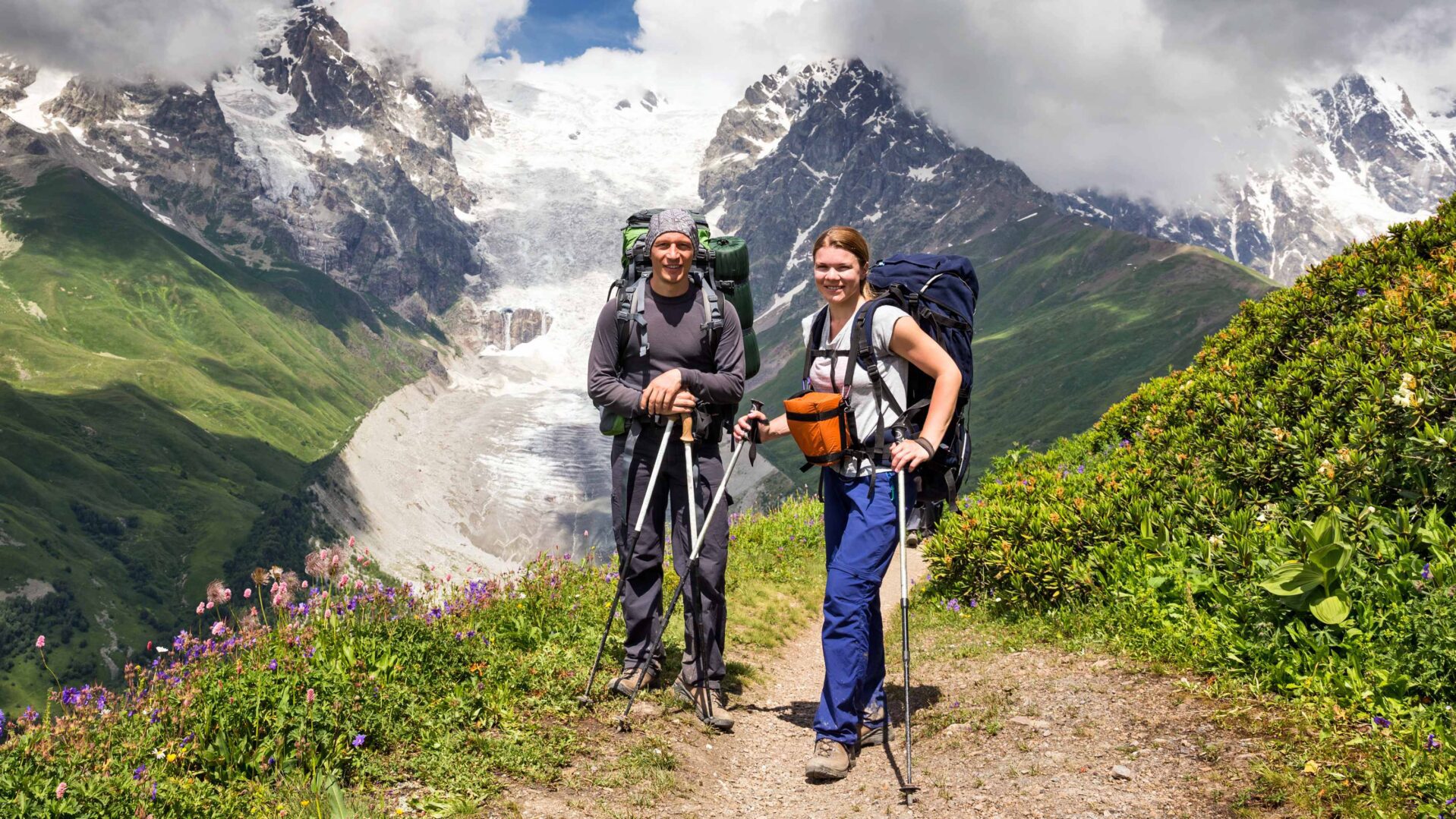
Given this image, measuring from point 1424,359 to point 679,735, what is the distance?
667cm

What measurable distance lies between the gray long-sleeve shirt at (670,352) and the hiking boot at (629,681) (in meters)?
2.26

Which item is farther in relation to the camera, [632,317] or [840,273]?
[632,317]

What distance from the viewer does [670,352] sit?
789 centimetres

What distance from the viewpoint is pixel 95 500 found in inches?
7864

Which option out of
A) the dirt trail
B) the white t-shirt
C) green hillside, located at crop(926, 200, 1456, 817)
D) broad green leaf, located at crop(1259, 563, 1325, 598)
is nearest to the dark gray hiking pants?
the dirt trail

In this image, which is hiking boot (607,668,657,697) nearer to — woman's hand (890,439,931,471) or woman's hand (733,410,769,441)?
woman's hand (733,410,769,441)

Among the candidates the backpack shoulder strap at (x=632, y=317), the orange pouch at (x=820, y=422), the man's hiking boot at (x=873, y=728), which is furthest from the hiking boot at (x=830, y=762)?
the backpack shoulder strap at (x=632, y=317)

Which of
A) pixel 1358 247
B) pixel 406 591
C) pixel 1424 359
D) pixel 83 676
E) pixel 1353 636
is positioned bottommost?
pixel 83 676

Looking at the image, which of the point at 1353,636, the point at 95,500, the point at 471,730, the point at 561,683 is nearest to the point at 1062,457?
the point at 1353,636

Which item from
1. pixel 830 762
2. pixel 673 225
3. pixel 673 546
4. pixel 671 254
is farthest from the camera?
pixel 673 546

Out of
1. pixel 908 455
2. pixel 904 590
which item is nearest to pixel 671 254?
pixel 908 455

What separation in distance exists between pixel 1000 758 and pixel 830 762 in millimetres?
1204

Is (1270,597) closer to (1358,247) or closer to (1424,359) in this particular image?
(1424,359)

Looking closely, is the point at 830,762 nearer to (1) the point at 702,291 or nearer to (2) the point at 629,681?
(2) the point at 629,681
